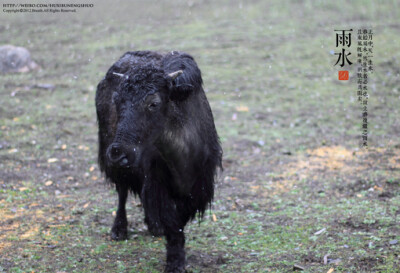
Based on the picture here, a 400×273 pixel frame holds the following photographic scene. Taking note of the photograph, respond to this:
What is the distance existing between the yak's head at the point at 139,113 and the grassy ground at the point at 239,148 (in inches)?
63.0

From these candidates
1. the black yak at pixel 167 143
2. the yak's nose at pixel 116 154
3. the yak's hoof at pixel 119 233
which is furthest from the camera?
the yak's hoof at pixel 119 233

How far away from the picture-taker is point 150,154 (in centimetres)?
469

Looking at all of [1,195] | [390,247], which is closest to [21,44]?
[1,195]

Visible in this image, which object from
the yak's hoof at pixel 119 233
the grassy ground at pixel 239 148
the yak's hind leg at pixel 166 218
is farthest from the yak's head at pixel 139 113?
the yak's hoof at pixel 119 233

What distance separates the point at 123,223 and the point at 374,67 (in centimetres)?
1010

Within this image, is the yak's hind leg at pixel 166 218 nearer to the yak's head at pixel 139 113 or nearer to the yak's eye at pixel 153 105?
the yak's head at pixel 139 113

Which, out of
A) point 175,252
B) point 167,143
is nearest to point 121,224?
point 175,252

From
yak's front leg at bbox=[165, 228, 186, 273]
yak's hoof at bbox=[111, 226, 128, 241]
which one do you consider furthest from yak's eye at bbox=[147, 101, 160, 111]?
yak's hoof at bbox=[111, 226, 128, 241]

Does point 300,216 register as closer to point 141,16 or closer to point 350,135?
point 350,135

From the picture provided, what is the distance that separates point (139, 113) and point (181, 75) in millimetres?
702

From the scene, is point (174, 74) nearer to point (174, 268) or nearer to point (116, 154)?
point (116, 154)

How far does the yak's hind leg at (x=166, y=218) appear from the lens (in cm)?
503

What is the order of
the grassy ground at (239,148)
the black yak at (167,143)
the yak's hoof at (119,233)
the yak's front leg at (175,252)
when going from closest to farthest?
the black yak at (167,143)
the yak's front leg at (175,252)
the grassy ground at (239,148)
the yak's hoof at (119,233)

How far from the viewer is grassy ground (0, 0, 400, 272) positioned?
5523 mm
